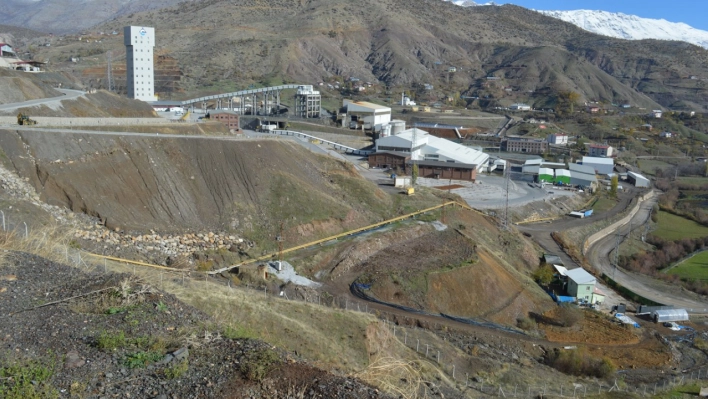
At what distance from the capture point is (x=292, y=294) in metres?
19.0

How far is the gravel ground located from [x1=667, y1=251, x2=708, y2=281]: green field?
30.6 meters

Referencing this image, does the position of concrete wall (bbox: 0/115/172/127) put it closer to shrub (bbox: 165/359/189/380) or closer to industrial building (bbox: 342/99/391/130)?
shrub (bbox: 165/359/189/380)

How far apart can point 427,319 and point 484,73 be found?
95.3m

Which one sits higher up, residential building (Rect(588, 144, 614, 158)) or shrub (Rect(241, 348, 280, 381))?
shrub (Rect(241, 348, 280, 381))

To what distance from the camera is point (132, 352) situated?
642cm

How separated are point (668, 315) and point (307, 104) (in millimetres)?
43840

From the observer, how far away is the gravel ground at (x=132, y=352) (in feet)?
19.0

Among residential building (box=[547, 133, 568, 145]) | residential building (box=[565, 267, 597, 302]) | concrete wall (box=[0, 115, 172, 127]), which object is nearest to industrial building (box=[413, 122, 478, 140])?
residential building (box=[547, 133, 568, 145])

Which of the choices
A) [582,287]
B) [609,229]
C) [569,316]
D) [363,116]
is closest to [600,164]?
[609,229]

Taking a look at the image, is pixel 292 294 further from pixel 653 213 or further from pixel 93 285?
pixel 653 213

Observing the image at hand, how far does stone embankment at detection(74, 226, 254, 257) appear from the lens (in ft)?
61.1

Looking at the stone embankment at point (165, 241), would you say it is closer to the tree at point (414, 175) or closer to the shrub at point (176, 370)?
the shrub at point (176, 370)

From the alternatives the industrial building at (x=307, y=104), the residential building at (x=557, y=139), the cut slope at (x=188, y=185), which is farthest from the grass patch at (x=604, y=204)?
the industrial building at (x=307, y=104)

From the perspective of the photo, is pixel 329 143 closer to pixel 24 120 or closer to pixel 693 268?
pixel 693 268
